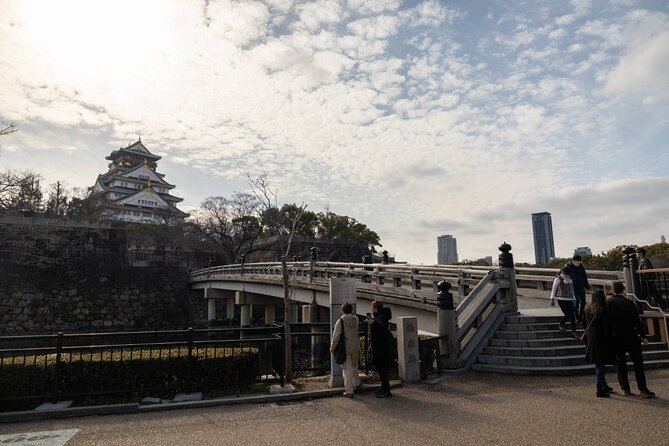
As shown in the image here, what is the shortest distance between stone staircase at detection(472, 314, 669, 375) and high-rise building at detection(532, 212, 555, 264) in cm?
8464

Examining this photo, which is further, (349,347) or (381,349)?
(349,347)

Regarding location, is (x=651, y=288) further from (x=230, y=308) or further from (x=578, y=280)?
(x=230, y=308)

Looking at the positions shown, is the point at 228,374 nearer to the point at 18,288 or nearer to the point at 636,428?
the point at 636,428

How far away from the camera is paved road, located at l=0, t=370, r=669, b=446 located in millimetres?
5004

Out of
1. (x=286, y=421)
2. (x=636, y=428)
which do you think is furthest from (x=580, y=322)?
(x=286, y=421)

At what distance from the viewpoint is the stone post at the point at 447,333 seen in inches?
357

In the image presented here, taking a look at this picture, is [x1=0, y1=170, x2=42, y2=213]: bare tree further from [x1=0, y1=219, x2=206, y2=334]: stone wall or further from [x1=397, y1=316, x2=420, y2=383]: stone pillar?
[x1=397, y1=316, x2=420, y2=383]: stone pillar

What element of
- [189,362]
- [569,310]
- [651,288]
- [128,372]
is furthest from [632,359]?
[128,372]

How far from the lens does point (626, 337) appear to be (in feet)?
21.2

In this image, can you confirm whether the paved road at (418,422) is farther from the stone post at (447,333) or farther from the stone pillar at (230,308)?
the stone pillar at (230,308)

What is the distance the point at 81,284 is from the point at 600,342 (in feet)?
140

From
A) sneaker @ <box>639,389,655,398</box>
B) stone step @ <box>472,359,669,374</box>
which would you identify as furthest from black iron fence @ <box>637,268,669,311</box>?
sneaker @ <box>639,389,655,398</box>

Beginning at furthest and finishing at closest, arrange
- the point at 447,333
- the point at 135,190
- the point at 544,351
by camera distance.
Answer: the point at 135,190, the point at 447,333, the point at 544,351

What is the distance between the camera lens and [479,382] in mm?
8016
